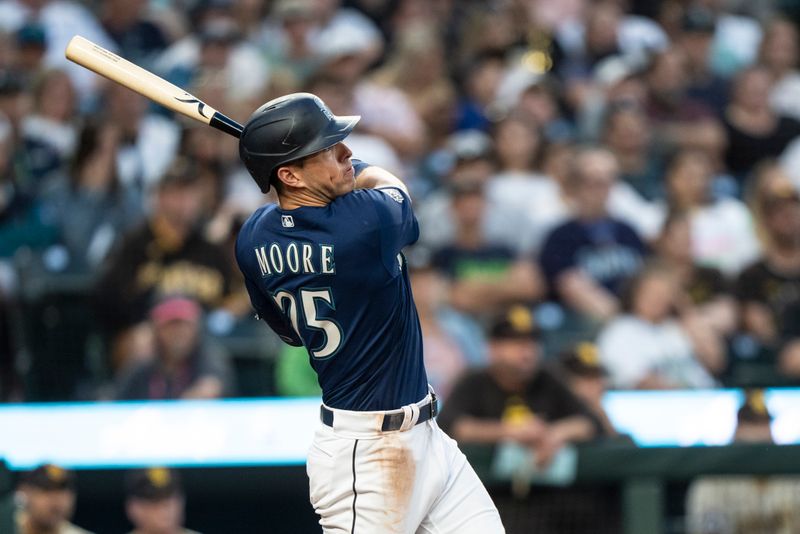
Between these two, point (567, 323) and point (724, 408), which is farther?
point (567, 323)

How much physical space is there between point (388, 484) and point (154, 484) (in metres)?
1.83

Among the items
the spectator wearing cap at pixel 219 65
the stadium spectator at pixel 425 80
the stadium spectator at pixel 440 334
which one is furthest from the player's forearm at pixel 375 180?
the stadium spectator at pixel 425 80

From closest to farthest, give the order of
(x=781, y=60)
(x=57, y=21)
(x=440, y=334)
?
(x=440, y=334), (x=57, y=21), (x=781, y=60)

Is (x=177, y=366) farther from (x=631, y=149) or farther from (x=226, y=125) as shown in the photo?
(x=631, y=149)

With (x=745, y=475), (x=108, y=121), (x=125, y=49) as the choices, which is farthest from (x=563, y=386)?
(x=125, y=49)

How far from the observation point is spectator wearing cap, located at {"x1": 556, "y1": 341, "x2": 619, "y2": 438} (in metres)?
5.36

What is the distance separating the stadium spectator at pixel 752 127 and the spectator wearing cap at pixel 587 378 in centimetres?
306

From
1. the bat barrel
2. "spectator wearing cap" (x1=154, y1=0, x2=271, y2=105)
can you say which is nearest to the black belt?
the bat barrel

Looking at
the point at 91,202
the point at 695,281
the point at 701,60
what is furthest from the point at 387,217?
the point at 701,60

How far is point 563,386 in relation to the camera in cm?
529

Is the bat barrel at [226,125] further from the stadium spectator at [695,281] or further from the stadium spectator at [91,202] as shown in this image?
the stadium spectator at [695,281]

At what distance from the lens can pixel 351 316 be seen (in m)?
3.31

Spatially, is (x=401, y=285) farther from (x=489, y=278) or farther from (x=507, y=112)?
(x=507, y=112)

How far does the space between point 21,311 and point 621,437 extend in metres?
3.38
